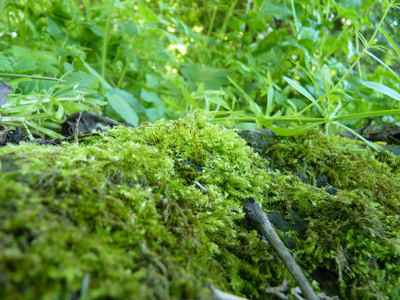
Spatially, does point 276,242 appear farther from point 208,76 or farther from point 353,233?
point 208,76

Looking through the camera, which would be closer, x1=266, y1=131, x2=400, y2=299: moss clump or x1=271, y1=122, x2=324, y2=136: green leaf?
x1=266, y1=131, x2=400, y2=299: moss clump

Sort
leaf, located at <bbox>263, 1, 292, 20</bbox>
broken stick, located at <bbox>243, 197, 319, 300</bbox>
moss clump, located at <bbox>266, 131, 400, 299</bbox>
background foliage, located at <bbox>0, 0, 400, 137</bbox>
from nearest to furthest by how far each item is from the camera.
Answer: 1. broken stick, located at <bbox>243, 197, 319, 300</bbox>
2. moss clump, located at <bbox>266, 131, 400, 299</bbox>
3. background foliage, located at <bbox>0, 0, 400, 137</bbox>
4. leaf, located at <bbox>263, 1, 292, 20</bbox>

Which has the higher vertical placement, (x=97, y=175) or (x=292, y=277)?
(x=97, y=175)

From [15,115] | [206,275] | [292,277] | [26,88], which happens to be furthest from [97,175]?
[26,88]

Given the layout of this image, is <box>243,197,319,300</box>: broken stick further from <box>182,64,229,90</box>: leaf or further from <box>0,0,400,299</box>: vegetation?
<box>182,64,229,90</box>: leaf

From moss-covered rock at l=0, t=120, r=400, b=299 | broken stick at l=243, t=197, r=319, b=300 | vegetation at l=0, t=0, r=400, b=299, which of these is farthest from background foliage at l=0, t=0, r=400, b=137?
broken stick at l=243, t=197, r=319, b=300

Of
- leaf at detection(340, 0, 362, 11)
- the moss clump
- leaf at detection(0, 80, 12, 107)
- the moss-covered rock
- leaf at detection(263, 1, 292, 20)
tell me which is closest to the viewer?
the moss-covered rock

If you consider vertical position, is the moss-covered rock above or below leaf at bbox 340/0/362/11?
below

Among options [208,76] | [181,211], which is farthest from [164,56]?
[181,211]

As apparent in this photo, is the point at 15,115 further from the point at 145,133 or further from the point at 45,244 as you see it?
→ the point at 45,244
